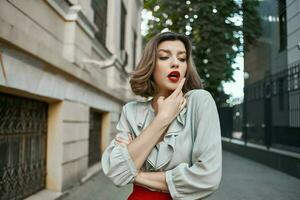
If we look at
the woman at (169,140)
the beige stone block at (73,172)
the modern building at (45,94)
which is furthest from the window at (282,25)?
the woman at (169,140)

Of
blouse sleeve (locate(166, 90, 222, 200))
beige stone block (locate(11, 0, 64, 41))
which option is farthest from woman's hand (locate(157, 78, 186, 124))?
beige stone block (locate(11, 0, 64, 41))

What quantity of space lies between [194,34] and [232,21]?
1.98 metres

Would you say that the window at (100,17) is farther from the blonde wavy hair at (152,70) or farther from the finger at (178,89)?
the finger at (178,89)

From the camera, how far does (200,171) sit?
1.42 metres

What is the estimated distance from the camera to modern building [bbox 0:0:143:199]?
13.7 ft

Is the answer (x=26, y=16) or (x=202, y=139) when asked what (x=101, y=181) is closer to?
(x=26, y=16)

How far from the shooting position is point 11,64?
390 centimetres

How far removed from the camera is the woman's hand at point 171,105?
4.93 feet

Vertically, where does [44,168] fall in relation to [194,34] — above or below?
below

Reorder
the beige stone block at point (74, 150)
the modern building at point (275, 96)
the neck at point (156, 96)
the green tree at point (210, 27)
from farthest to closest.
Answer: the modern building at point (275, 96) < the beige stone block at point (74, 150) < the green tree at point (210, 27) < the neck at point (156, 96)

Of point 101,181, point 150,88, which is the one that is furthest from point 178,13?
point 150,88

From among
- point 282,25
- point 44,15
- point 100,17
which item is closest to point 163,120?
point 44,15

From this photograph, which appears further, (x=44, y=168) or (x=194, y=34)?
(x=194, y=34)

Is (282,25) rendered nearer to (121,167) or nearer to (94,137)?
(94,137)
